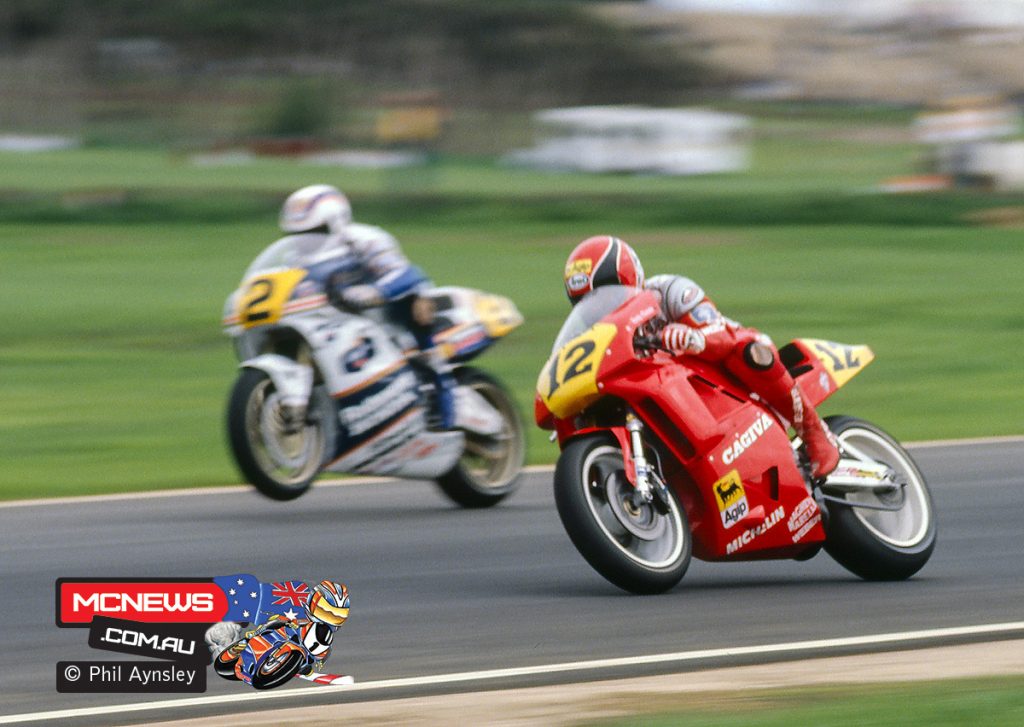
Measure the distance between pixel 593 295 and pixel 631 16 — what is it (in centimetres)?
8134

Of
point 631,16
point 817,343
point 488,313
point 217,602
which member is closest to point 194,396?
point 488,313

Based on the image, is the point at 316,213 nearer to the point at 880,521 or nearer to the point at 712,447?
the point at 712,447

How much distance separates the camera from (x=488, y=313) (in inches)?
417

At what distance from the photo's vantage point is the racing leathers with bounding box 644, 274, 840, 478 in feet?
24.3

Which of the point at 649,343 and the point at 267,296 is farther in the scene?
the point at 267,296

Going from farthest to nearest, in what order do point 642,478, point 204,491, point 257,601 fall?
1. point 204,491
2. point 642,478
3. point 257,601

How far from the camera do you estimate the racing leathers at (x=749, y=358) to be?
7.42 m

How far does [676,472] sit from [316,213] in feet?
11.4

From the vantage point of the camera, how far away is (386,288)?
10.1m

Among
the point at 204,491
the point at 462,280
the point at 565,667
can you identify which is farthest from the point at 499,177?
the point at 565,667

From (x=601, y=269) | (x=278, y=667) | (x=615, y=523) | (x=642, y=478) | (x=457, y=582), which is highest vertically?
(x=601, y=269)

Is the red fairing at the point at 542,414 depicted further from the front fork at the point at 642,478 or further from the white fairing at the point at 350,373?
the white fairing at the point at 350,373

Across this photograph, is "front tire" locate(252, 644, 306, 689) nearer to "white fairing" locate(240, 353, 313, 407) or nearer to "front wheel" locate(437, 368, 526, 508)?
"white fairing" locate(240, 353, 313, 407)

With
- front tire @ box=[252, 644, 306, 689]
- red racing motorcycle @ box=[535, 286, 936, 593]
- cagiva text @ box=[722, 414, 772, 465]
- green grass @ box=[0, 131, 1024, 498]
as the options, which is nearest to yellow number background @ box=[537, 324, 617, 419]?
red racing motorcycle @ box=[535, 286, 936, 593]
